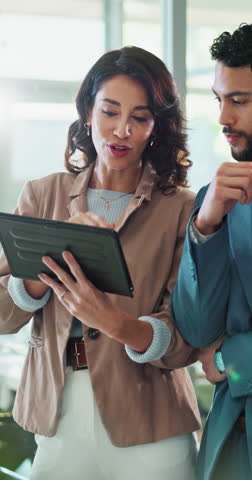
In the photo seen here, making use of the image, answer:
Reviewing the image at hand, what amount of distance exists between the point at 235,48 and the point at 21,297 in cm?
77

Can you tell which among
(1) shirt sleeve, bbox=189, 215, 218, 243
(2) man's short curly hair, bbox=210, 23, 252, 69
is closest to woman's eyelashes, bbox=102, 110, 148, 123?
(2) man's short curly hair, bbox=210, 23, 252, 69

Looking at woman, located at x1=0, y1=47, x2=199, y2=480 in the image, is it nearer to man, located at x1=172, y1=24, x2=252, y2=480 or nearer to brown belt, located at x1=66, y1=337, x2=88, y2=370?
brown belt, located at x1=66, y1=337, x2=88, y2=370

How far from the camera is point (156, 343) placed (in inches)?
70.8

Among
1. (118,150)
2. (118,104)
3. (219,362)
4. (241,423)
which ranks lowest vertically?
(241,423)

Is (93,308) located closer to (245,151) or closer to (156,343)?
(156,343)

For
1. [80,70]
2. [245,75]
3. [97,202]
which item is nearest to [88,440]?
[97,202]

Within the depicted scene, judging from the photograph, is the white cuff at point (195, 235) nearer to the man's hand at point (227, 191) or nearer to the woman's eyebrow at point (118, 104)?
the man's hand at point (227, 191)

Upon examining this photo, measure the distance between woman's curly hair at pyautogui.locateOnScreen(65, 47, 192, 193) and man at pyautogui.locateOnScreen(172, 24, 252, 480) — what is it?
0.95 feet

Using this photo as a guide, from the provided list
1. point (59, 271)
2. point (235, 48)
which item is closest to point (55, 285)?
point (59, 271)

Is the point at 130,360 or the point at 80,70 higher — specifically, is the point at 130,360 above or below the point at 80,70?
below

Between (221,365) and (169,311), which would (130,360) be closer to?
(169,311)

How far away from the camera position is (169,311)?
6.04ft

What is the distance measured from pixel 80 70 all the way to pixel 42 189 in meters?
2.03

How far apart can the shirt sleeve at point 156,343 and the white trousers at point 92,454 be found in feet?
0.51
